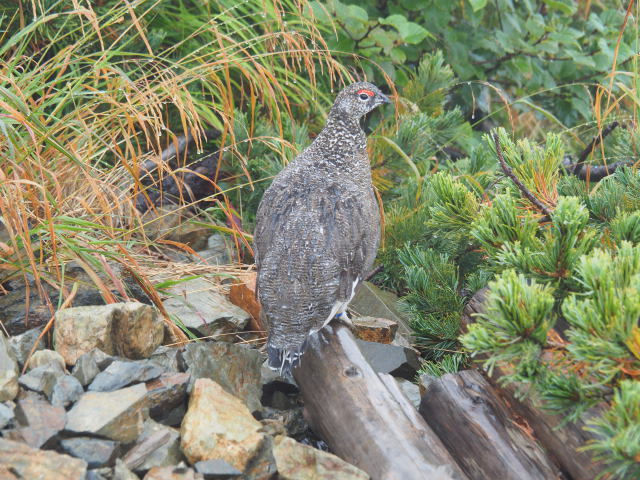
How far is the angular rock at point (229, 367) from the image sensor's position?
2959 mm

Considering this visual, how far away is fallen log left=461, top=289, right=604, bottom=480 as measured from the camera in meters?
2.31

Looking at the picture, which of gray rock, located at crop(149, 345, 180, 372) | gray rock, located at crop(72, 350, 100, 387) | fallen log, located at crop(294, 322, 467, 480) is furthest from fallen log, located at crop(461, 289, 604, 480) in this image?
gray rock, located at crop(72, 350, 100, 387)

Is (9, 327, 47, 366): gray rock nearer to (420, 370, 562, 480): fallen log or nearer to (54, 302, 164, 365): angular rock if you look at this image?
(54, 302, 164, 365): angular rock

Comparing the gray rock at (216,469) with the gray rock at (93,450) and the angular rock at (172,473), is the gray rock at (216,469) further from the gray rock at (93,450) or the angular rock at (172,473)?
the gray rock at (93,450)

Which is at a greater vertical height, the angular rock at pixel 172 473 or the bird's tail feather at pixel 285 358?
the angular rock at pixel 172 473

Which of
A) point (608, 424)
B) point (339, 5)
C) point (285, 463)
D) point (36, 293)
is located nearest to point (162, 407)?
point (285, 463)

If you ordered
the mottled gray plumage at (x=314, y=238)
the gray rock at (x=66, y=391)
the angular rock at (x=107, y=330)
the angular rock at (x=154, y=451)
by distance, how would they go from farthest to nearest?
the mottled gray plumage at (x=314, y=238), the angular rock at (x=107, y=330), the gray rock at (x=66, y=391), the angular rock at (x=154, y=451)

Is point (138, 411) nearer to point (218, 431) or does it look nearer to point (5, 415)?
point (218, 431)

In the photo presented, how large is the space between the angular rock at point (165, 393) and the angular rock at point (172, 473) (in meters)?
0.33

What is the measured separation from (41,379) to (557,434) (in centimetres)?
171

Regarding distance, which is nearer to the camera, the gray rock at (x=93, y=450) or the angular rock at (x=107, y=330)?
the gray rock at (x=93, y=450)

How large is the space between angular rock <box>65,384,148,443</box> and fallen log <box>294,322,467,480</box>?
2.22ft

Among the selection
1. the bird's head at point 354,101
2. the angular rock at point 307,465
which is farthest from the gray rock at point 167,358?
the bird's head at point 354,101

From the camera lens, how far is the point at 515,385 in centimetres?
253
